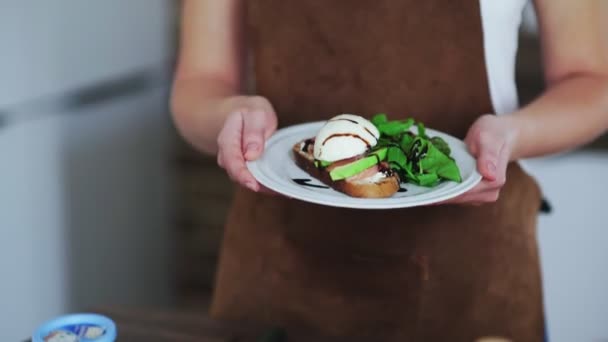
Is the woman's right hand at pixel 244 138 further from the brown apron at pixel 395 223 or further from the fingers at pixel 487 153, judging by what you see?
the fingers at pixel 487 153

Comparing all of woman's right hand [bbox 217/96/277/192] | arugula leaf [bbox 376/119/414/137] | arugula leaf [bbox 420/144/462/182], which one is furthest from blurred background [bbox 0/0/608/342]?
arugula leaf [bbox 420/144/462/182]

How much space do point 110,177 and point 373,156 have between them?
145 cm

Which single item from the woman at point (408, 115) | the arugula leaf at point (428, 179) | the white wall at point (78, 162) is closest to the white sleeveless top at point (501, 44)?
the woman at point (408, 115)

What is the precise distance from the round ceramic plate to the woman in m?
0.04

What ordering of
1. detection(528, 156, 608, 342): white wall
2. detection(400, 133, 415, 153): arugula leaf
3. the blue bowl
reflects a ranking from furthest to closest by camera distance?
detection(528, 156, 608, 342): white wall < detection(400, 133, 415, 153): arugula leaf < the blue bowl

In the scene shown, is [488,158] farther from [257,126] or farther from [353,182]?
[257,126]

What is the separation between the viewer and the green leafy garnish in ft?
3.45

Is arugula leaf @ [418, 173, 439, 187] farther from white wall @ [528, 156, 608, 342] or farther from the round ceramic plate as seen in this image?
white wall @ [528, 156, 608, 342]

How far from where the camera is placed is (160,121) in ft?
8.73

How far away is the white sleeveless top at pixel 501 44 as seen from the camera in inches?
46.9

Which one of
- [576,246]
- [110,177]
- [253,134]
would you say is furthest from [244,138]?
[576,246]

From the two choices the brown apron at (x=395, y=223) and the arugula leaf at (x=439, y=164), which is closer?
the arugula leaf at (x=439, y=164)

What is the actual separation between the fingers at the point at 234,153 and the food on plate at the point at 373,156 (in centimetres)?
10

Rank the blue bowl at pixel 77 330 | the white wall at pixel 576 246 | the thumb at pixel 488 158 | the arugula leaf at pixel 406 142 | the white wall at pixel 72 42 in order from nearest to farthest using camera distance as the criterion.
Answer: the blue bowl at pixel 77 330 < the thumb at pixel 488 158 < the arugula leaf at pixel 406 142 < the white wall at pixel 72 42 < the white wall at pixel 576 246
